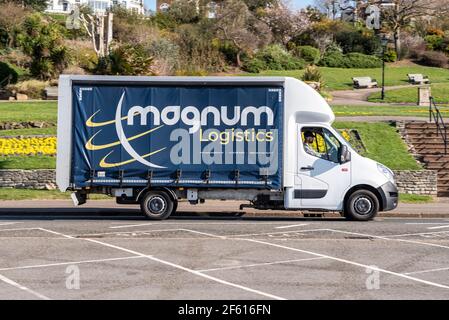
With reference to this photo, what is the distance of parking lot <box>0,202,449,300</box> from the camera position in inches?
432

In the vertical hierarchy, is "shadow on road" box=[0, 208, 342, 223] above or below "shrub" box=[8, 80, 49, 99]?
below

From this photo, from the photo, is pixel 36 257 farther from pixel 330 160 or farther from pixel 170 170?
pixel 330 160

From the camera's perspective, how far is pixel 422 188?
2553cm

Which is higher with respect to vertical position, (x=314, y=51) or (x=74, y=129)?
(x=314, y=51)

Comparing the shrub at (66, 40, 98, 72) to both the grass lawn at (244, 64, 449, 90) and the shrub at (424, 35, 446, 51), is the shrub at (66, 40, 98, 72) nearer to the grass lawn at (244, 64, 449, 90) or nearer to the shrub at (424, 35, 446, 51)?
the grass lawn at (244, 64, 449, 90)

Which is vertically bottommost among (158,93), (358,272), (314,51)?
(358,272)

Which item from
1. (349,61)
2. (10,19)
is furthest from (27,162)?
(349,61)

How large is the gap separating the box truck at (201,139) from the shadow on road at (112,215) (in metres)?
1.42

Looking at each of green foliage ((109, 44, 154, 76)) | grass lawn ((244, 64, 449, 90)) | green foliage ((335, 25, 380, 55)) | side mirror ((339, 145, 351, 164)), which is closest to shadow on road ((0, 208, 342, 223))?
side mirror ((339, 145, 351, 164))

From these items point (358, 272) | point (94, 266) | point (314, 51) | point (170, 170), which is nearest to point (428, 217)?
point (170, 170)

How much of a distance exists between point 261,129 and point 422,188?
908 centimetres

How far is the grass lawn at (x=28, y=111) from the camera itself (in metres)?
31.2

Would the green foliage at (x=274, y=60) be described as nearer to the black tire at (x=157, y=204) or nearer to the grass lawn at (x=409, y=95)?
the grass lawn at (x=409, y=95)

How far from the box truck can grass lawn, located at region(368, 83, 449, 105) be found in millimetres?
27650
